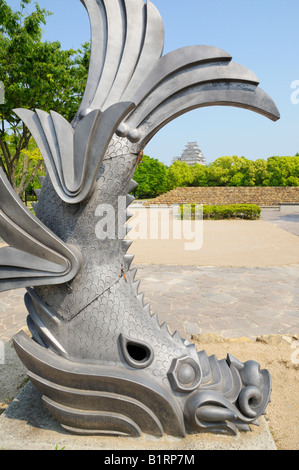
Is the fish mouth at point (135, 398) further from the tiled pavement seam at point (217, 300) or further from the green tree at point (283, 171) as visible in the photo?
the green tree at point (283, 171)

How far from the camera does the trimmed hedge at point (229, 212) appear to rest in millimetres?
20417

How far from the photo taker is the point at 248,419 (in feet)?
7.63

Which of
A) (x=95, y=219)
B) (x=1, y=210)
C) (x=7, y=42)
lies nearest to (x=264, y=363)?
(x=95, y=219)

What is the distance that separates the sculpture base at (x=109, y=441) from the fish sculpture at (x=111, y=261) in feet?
0.18

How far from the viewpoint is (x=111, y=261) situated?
241 centimetres

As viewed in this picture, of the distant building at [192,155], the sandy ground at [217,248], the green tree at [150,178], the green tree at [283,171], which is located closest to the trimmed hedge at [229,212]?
the sandy ground at [217,248]

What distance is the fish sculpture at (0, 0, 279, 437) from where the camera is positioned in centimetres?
220

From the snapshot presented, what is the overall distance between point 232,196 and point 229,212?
14006mm

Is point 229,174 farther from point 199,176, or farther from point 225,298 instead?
point 225,298

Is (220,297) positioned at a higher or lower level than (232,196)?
lower

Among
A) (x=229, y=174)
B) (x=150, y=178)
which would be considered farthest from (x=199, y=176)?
(x=150, y=178)

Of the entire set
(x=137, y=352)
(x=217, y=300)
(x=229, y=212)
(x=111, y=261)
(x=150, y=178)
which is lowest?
(x=217, y=300)
